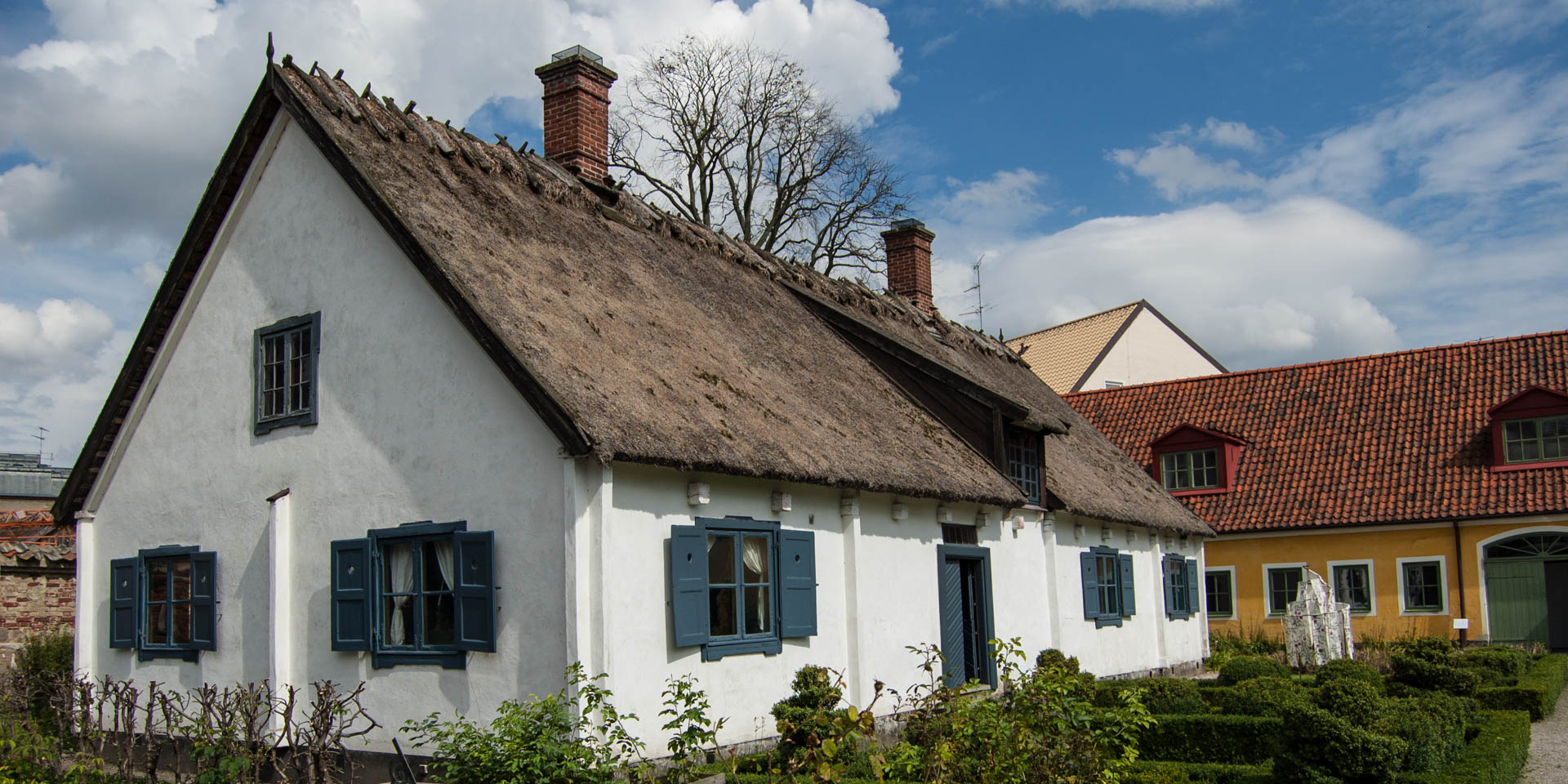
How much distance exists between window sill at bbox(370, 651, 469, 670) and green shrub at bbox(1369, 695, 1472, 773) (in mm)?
6930

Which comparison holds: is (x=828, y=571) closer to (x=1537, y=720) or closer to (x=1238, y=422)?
(x=1537, y=720)

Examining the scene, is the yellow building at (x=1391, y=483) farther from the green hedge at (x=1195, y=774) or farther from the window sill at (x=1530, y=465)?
the green hedge at (x=1195, y=774)

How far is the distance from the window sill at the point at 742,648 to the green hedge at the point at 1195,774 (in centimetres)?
331

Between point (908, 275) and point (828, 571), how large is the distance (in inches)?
513

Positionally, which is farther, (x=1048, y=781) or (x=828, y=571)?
(x=828, y=571)

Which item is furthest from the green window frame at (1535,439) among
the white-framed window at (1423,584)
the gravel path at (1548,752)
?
the gravel path at (1548,752)

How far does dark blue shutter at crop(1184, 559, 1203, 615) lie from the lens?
22875 millimetres

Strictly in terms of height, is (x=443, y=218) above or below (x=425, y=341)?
above

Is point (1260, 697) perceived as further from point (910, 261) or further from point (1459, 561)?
point (910, 261)

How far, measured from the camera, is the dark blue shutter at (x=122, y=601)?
518 inches

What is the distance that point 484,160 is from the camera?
45.5 ft

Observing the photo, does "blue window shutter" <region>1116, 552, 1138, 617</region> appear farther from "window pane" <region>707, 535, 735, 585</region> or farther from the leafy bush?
the leafy bush

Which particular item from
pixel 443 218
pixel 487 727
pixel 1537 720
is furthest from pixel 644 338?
pixel 1537 720

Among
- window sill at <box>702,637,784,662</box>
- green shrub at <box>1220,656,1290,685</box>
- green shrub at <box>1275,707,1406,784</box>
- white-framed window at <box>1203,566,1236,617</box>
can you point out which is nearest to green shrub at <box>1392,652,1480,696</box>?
green shrub at <box>1220,656,1290,685</box>
